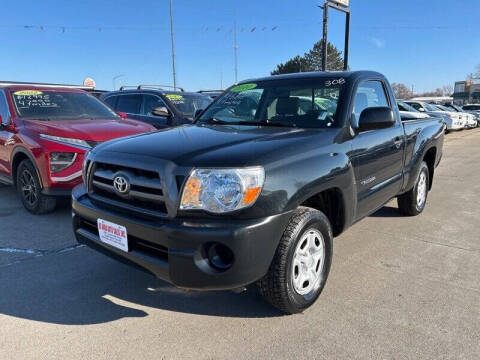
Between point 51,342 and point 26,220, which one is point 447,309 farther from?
point 26,220

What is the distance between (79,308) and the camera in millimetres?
2879

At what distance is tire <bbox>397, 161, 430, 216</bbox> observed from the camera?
4.93 metres

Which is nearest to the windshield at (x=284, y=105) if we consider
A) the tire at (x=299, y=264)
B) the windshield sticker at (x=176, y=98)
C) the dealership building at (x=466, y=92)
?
the tire at (x=299, y=264)

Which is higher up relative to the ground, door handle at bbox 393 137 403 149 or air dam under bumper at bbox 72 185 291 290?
door handle at bbox 393 137 403 149

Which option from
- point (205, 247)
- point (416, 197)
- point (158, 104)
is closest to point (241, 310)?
point (205, 247)

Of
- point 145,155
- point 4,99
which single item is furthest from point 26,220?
point 145,155

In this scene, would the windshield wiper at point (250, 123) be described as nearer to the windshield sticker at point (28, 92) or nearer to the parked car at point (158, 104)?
the windshield sticker at point (28, 92)

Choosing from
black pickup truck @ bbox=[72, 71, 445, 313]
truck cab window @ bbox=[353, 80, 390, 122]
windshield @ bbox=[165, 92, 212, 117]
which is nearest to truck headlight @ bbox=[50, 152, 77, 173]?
black pickup truck @ bbox=[72, 71, 445, 313]

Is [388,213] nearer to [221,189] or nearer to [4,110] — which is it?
[221,189]

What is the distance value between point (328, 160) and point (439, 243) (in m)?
2.13

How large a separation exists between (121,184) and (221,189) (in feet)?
2.45

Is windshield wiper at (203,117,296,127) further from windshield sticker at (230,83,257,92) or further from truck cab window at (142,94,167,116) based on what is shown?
truck cab window at (142,94,167,116)

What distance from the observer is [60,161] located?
4676mm

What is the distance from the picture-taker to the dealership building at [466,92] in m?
75.4
